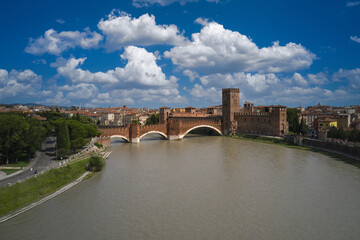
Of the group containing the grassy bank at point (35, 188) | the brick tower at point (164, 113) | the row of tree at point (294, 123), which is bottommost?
the grassy bank at point (35, 188)

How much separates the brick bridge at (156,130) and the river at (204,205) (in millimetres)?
8980

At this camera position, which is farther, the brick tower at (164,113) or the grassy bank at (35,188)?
the brick tower at (164,113)

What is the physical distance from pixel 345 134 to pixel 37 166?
2170cm

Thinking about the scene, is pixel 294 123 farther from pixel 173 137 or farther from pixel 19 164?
pixel 19 164

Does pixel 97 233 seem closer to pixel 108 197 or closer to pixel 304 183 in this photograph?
pixel 108 197

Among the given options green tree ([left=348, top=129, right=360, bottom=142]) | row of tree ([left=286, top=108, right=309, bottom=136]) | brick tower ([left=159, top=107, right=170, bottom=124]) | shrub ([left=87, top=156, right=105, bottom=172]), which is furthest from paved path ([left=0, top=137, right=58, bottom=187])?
row of tree ([left=286, top=108, right=309, bottom=136])

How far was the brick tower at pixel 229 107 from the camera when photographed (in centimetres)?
3728

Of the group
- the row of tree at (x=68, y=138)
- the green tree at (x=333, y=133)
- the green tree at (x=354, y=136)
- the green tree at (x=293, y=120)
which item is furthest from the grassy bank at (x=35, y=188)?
the green tree at (x=293, y=120)

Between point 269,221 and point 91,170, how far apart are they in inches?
394

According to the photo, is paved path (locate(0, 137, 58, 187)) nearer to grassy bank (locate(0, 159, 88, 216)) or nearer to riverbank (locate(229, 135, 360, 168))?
grassy bank (locate(0, 159, 88, 216))

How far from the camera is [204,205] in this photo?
9.96 metres

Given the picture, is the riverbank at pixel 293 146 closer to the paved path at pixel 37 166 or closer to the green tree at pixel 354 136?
the green tree at pixel 354 136

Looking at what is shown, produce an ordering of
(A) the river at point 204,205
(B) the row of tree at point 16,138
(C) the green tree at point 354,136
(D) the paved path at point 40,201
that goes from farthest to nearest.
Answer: (C) the green tree at point 354,136 < (B) the row of tree at point 16,138 < (D) the paved path at point 40,201 < (A) the river at point 204,205

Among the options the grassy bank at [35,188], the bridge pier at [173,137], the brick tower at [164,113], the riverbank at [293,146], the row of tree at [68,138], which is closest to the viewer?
the grassy bank at [35,188]
